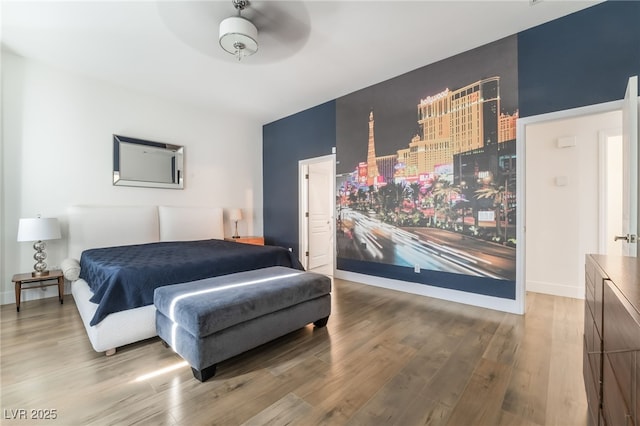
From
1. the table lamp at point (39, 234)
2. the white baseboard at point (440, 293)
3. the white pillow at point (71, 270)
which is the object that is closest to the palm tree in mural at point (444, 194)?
the white baseboard at point (440, 293)

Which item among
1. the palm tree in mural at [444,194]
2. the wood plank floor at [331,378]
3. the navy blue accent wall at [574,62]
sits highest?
the navy blue accent wall at [574,62]

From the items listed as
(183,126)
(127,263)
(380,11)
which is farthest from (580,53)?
(183,126)

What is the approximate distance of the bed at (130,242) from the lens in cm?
203

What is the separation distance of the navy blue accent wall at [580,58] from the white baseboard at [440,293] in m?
1.97

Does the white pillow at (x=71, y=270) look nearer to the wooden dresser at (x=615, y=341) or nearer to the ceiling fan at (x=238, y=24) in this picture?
the ceiling fan at (x=238, y=24)

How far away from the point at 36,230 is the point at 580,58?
5644mm

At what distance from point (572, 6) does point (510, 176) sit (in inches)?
60.2

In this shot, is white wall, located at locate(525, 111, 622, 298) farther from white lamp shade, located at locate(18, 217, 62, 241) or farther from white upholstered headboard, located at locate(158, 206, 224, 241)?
white lamp shade, located at locate(18, 217, 62, 241)

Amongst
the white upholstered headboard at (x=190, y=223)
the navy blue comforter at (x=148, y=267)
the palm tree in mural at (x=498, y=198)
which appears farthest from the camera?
A: the white upholstered headboard at (x=190, y=223)

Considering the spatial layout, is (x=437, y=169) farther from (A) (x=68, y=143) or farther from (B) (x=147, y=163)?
(A) (x=68, y=143)

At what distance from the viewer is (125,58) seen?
3.11 meters

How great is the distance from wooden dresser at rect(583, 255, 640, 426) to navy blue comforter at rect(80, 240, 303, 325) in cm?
260

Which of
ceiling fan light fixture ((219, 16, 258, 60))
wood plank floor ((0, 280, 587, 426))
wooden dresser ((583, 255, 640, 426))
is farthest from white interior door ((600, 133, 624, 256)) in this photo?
ceiling fan light fixture ((219, 16, 258, 60))

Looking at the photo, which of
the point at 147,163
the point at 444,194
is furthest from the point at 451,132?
the point at 147,163
